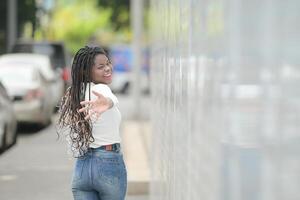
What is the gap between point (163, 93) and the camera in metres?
5.95

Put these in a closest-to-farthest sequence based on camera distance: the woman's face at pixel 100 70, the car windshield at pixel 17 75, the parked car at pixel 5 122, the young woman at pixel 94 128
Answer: the young woman at pixel 94 128 → the woman's face at pixel 100 70 → the parked car at pixel 5 122 → the car windshield at pixel 17 75

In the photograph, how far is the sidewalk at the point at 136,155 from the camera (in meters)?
8.77

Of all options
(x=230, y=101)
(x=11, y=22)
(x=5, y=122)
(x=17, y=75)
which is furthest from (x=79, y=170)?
(x=11, y=22)

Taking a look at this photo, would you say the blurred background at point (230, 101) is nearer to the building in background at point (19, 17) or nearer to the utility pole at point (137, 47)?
the utility pole at point (137, 47)

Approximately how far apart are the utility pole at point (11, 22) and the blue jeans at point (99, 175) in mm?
26479

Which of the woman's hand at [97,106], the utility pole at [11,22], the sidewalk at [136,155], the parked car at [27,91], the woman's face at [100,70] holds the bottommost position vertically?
the sidewalk at [136,155]

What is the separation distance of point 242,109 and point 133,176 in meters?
6.57

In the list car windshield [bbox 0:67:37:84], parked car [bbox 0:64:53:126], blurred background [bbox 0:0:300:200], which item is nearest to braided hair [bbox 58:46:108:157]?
blurred background [bbox 0:0:300:200]

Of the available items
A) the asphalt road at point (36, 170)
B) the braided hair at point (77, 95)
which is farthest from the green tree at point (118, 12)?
the braided hair at point (77, 95)

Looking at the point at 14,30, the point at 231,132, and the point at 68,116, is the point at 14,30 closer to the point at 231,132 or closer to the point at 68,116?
the point at 68,116

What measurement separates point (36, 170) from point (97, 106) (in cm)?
674

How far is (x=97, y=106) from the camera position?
4.63 metres

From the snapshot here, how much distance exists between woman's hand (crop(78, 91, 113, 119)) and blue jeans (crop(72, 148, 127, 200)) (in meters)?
0.26

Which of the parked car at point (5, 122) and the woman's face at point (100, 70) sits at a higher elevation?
the woman's face at point (100, 70)
